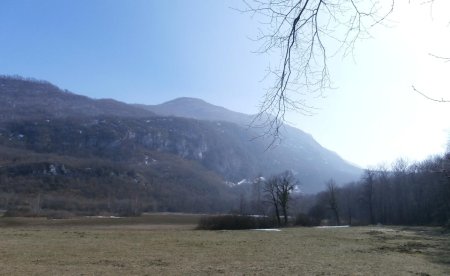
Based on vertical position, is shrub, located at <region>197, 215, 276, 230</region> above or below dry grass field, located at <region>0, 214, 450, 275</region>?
above

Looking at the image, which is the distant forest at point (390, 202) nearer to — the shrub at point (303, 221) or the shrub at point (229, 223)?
the shrub at point (303, 221)

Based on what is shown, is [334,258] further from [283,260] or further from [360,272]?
[360,272]

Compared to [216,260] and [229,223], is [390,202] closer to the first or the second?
[229,223]

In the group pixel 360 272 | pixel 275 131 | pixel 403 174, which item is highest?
pixel 403 174

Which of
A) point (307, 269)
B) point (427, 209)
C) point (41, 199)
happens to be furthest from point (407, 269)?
point (41, 199)

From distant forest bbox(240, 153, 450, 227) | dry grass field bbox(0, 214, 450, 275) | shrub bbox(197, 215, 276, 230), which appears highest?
distant forest bbox(240, 153, 450, 227)

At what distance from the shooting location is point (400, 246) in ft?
120

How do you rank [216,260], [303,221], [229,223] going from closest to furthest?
[216,260], [229,223], [303,221]

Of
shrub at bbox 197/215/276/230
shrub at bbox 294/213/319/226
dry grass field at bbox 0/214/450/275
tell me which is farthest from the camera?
shrub at bbox 294/213/319/226

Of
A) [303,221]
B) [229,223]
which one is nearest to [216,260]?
[229,223]

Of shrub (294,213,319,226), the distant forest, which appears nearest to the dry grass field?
the distant forest

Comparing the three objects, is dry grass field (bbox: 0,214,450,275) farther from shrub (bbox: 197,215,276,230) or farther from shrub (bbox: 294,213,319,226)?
shrub (bbox: 294,213,319,226)

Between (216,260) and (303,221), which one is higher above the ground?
(303,221)

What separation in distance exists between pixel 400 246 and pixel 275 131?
34096 mm
